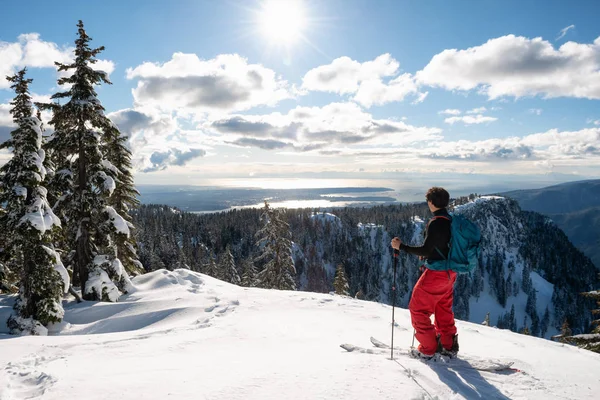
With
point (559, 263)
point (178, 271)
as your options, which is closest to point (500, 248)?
point (559, 263)

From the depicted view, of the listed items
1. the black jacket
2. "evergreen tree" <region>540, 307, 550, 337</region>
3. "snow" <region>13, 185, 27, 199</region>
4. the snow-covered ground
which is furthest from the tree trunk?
"evergreen tree" <region>540, 307, 550, 337</region>

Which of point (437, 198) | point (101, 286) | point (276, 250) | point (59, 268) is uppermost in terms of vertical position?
point (437, 198)

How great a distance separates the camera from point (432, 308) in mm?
5445

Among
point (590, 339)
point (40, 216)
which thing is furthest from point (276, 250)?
point (590, 339)

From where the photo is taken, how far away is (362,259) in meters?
160

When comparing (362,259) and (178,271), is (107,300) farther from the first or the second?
(362,259)

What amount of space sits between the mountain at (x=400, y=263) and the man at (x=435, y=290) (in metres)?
115

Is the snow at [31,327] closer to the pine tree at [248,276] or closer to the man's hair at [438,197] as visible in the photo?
the man's hair at [438,197]

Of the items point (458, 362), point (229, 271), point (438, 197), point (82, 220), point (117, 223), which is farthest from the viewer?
point (229, 271)

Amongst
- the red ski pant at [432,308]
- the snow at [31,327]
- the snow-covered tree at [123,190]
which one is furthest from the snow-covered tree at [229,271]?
the red ski pant at [432,308]

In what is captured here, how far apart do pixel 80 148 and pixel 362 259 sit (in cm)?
15542

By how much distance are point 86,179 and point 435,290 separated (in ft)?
51.5

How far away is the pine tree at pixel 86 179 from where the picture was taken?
14055mm

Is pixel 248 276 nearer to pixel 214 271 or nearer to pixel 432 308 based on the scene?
pixel 214 271
